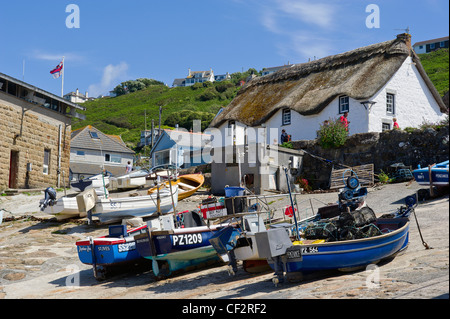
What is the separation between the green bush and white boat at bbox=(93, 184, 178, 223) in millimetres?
8291

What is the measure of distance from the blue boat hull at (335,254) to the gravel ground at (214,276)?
0.28 metres

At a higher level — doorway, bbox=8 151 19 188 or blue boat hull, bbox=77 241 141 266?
doorway, bbox=8 151 19 188

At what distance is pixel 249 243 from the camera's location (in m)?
11.2

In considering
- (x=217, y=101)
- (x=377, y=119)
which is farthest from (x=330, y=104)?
(x=217, y=101)

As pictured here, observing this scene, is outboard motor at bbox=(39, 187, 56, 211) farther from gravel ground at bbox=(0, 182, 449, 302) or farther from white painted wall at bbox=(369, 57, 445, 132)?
white painted wall at bbox=(369, 57, 445, 132)

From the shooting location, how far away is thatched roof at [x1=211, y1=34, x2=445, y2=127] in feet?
87.5

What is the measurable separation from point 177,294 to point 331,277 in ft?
10.8

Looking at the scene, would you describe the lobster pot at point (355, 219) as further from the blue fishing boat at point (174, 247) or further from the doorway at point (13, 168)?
the doorway at point (13, 168)

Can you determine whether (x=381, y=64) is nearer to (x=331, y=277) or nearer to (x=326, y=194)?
(x=326, y=194)

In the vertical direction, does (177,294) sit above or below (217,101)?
below

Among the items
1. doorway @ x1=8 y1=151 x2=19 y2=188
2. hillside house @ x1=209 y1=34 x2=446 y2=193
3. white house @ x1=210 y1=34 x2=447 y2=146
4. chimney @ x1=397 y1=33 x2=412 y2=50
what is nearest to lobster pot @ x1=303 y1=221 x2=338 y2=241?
hillside house @ x1=209 y1=34 x2=446 y2=193

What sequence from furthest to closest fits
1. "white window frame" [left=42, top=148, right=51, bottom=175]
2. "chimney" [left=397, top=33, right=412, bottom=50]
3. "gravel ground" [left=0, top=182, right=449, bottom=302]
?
"white window frame" [left=42, top=148, right=51, bottom=175]
"chimney" [left=397, top=33, right=412, bottom=50]
"gravel ground" [left=0, top=182, right=449, bottom=302]

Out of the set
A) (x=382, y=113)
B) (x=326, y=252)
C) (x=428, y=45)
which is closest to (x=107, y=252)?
(x=326, y=252)

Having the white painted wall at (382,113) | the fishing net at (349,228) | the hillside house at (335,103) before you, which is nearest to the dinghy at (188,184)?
the hillside house at (335,103)
